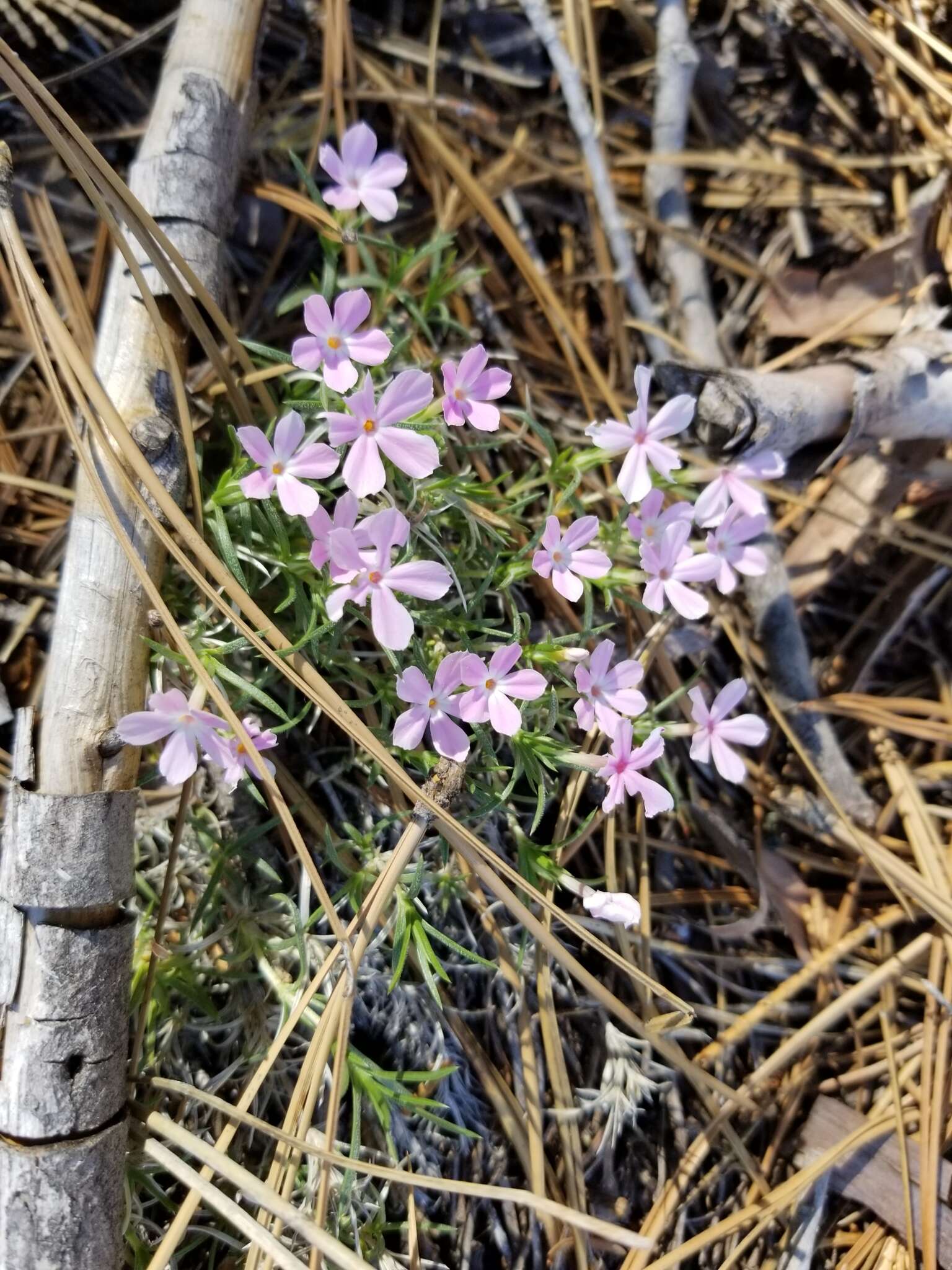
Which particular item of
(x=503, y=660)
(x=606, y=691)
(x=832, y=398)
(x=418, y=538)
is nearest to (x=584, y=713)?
(x=606, y=691)

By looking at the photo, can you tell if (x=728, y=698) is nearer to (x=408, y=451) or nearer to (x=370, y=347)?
(x=408, y=451)

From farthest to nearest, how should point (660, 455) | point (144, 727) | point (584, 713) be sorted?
point (660, 455), point (584, 713), point (144, 727)

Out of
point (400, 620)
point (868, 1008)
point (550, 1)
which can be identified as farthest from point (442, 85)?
point (868, 1008)

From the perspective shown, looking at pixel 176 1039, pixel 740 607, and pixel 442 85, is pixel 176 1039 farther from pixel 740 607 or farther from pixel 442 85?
pixel 442 85

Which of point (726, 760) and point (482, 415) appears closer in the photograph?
point (482, 415)

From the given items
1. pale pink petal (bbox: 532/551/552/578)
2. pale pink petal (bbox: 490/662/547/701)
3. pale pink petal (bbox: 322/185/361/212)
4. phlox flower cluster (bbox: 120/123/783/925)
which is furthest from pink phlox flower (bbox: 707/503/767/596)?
pale pink petal (bbox: 322/185/361/212)

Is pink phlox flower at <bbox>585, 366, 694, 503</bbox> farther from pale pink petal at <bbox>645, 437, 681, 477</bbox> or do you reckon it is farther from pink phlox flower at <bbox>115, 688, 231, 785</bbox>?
pink phlox flower at <bbox>115, 688, 231, 785</bbox>
